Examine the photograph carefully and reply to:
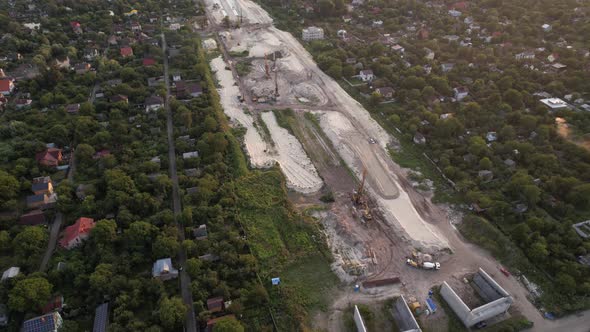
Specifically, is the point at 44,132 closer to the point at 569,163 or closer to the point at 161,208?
the point at 161,208

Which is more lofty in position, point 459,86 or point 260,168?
point 459,86

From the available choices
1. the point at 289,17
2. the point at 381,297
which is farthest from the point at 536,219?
the point at 289,17

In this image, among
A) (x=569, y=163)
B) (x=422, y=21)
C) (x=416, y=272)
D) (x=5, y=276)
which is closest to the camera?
(x=5, y=276)

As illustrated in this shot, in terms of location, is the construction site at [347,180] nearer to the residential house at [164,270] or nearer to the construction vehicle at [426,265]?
the construction vehicle at [426,265]

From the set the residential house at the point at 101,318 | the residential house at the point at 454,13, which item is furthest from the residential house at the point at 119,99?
the residential house at the point at 454,13

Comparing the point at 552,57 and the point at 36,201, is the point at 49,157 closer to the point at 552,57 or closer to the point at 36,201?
the point at 36,201

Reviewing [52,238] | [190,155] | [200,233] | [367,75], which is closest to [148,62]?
[190,155]
